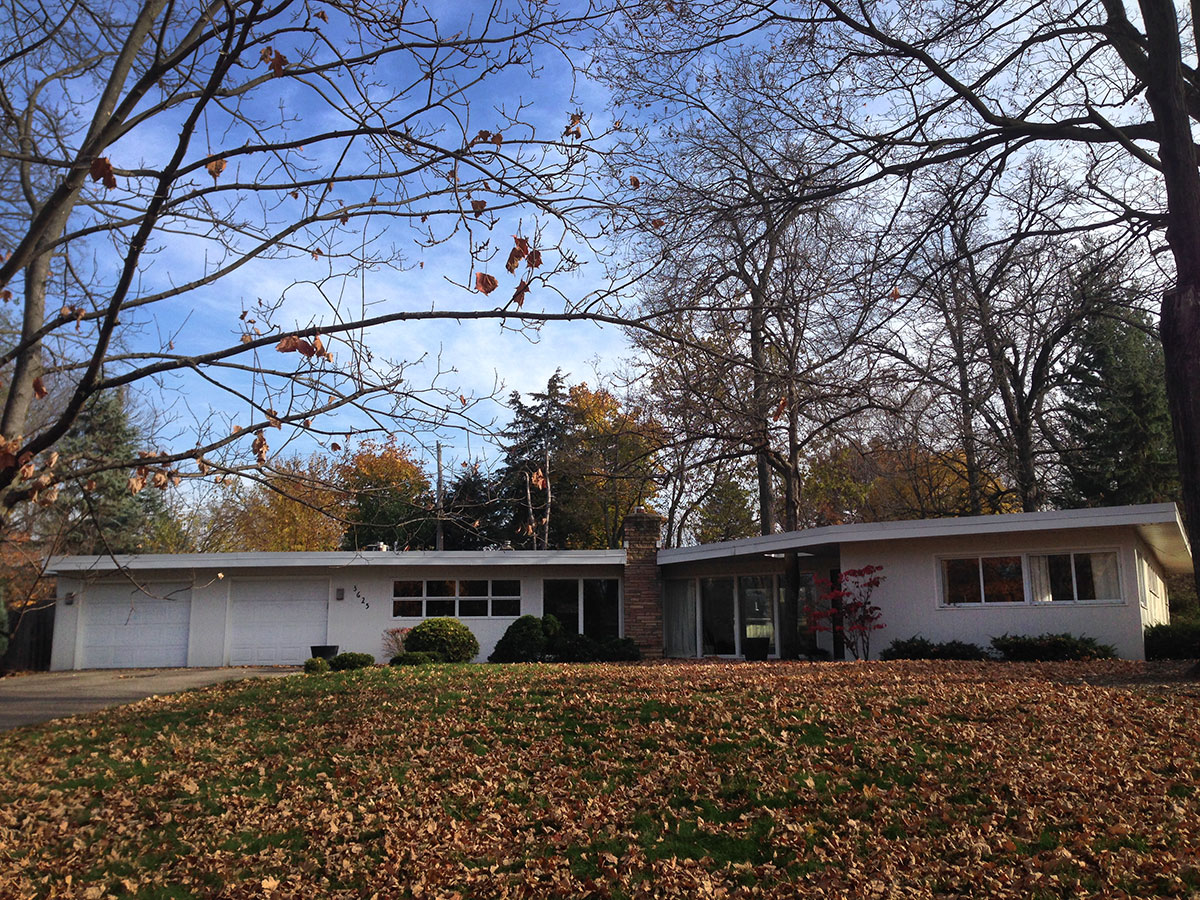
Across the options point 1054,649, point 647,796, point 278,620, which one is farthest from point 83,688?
point 1054,649

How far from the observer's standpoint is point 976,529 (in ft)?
51.5

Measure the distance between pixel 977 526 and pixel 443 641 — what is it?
10.5 meters

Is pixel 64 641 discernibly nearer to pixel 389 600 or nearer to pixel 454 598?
pixel 389 600

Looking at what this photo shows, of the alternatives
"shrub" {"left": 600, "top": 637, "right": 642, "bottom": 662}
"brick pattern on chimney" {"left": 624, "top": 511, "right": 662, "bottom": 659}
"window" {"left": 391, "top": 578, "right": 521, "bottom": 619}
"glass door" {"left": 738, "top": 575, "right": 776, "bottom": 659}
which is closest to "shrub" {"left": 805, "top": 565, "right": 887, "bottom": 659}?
"glass door" {"left": 738, "top": 575, "right": 776, "bottom": 659}

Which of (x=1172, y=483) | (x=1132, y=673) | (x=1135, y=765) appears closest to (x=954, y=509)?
(x=1172, y=483)

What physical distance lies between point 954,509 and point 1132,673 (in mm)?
15883

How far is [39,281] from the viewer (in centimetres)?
497

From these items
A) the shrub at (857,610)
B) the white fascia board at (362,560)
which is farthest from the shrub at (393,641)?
the shrub at (857,610)

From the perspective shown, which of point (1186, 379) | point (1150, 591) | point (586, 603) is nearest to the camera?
point (1186, 379)

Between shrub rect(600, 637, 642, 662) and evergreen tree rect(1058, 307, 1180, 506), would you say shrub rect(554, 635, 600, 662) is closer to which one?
shrub rect(600, 637, 642, 662)

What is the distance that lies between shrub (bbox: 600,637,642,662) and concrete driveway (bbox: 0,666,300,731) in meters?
6.72

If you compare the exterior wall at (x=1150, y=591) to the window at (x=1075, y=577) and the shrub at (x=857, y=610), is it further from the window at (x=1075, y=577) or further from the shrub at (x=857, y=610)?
the shrub at (x=857, y=610)

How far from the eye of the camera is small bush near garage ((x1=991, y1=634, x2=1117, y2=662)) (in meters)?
14.5

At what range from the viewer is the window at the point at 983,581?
16.0m
